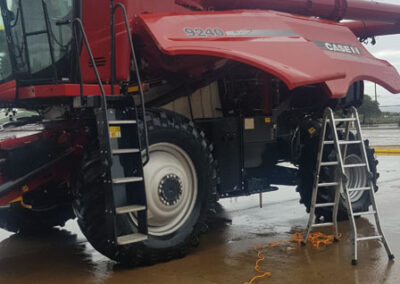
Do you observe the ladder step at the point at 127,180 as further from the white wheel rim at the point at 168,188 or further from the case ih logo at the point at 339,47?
the case ih logo at the point at 339,47

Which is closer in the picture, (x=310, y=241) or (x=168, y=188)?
(x=168, y=188)

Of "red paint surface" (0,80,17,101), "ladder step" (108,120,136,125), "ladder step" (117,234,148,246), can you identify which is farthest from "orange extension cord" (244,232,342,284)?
"red paint surface" (0,80,17,101)

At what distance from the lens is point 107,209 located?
428cm

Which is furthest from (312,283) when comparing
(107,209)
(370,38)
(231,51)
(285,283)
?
(370,38)

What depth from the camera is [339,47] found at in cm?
631

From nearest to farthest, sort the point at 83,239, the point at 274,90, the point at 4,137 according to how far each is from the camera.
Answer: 1. the point at 4,137
2. the point at 83,239
3. the point at 274,90

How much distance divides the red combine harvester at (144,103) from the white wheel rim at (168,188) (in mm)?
12

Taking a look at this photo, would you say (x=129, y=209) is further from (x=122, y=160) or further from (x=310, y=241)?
(x=310, y=241)

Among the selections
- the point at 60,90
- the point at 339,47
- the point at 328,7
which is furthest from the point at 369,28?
the point at 60,90

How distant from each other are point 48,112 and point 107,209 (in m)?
2.09

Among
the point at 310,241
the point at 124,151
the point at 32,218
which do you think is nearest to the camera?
the point at 124,151

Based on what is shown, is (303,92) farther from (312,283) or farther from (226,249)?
(312,283)

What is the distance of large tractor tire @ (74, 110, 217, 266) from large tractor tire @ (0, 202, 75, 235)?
6.35 ft

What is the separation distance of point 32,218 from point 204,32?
3263 mm
